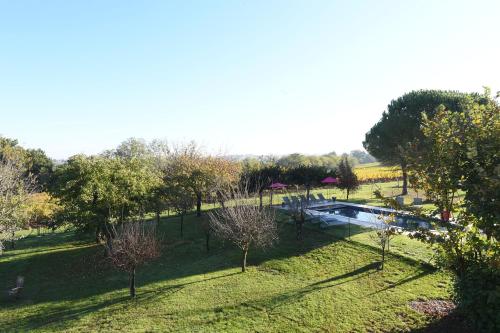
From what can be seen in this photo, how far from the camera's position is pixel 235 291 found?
50.1 ft

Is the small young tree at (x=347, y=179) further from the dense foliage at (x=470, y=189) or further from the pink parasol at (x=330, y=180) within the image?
the dense foliage at (x=470, y=189)

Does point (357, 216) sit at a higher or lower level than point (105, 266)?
higher

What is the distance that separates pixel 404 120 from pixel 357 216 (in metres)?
17.1

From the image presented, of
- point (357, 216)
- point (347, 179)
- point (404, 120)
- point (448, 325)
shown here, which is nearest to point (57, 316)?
point (448, 325)

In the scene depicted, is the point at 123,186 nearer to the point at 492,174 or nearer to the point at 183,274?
the point at 183,274

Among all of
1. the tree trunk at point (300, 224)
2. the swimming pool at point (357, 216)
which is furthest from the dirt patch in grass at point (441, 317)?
the tree trunk at point (300, 224)

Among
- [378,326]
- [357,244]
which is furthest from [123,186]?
[378,326]

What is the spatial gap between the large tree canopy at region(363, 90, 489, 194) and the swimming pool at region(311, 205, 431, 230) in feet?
31.1

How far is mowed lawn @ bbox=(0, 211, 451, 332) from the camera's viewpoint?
493 inches

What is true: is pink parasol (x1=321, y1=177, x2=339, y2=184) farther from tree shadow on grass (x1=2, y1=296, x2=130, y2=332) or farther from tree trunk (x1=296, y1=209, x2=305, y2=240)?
tree shadow on grass (x1=2, y1=296, x2=130, y2=332)

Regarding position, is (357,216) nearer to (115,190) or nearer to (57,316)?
(115,190)

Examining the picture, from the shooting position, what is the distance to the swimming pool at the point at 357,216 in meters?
22.8

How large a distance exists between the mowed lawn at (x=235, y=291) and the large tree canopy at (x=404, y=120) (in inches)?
871

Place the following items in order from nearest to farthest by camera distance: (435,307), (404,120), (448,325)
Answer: (448,325), (435,307), (404,120)
